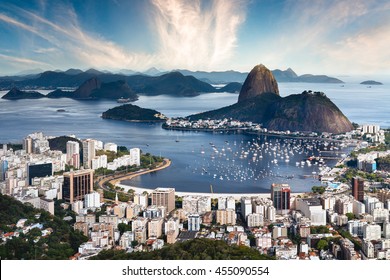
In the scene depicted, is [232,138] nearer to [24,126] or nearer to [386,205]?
[24,126]

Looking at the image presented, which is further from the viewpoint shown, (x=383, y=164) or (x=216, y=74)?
(x=383, y=164)

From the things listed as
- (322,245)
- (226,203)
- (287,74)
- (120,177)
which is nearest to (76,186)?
(120,177)

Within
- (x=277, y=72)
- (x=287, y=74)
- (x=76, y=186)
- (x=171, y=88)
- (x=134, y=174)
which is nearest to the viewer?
(x=76, y=186)

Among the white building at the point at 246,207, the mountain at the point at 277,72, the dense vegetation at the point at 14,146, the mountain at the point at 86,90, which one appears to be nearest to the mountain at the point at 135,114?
Answer: the mountain at the point at 86,90

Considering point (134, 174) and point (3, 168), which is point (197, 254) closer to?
point (3, 168)

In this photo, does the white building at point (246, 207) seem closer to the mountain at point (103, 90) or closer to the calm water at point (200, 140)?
the calm water at point (200, 140)
